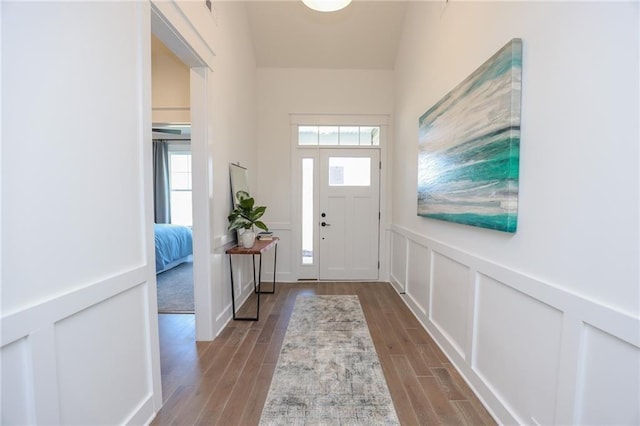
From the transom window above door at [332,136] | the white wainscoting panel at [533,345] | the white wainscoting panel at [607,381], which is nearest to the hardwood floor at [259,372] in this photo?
the white wainscoting panel at [533,345]

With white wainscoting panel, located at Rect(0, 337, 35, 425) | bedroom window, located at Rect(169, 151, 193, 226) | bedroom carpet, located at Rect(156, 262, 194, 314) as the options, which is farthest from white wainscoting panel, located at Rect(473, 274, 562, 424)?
bedroom window, located at Rect(169, 151, 193, 226)

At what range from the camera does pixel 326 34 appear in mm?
3801

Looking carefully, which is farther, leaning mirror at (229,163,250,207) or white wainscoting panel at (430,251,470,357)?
leaning mirror at (229,163,250,207)

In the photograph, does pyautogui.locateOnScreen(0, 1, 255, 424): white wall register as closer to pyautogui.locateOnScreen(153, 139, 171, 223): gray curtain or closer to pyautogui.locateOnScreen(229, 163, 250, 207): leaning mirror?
pyautogui.locateOnScreen(229, 163, 250, 207): leaning mirror

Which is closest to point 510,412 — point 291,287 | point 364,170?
point 291,287

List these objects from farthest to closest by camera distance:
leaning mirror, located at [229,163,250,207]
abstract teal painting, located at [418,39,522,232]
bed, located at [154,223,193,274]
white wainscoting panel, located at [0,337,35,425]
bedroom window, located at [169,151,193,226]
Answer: bedroom window, located at [169,151,193,226] → bed, located at [154,223,193,274] → leaning mirror, located at [229,163,250,207] → abstract teal painting, located at [418,39,522,232] → white wainscoting panel, located at [0,337,35,425]

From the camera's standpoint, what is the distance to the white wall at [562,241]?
3.25 ft

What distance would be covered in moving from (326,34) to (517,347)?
3.98 meters

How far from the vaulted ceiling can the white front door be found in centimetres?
131

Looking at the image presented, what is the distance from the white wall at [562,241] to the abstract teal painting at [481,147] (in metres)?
0.06

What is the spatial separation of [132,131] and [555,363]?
232 centimetres

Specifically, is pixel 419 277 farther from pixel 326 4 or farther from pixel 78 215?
pixel 78 215

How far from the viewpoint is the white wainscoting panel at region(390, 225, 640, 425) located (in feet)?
3.36

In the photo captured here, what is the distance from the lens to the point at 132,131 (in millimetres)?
1461
